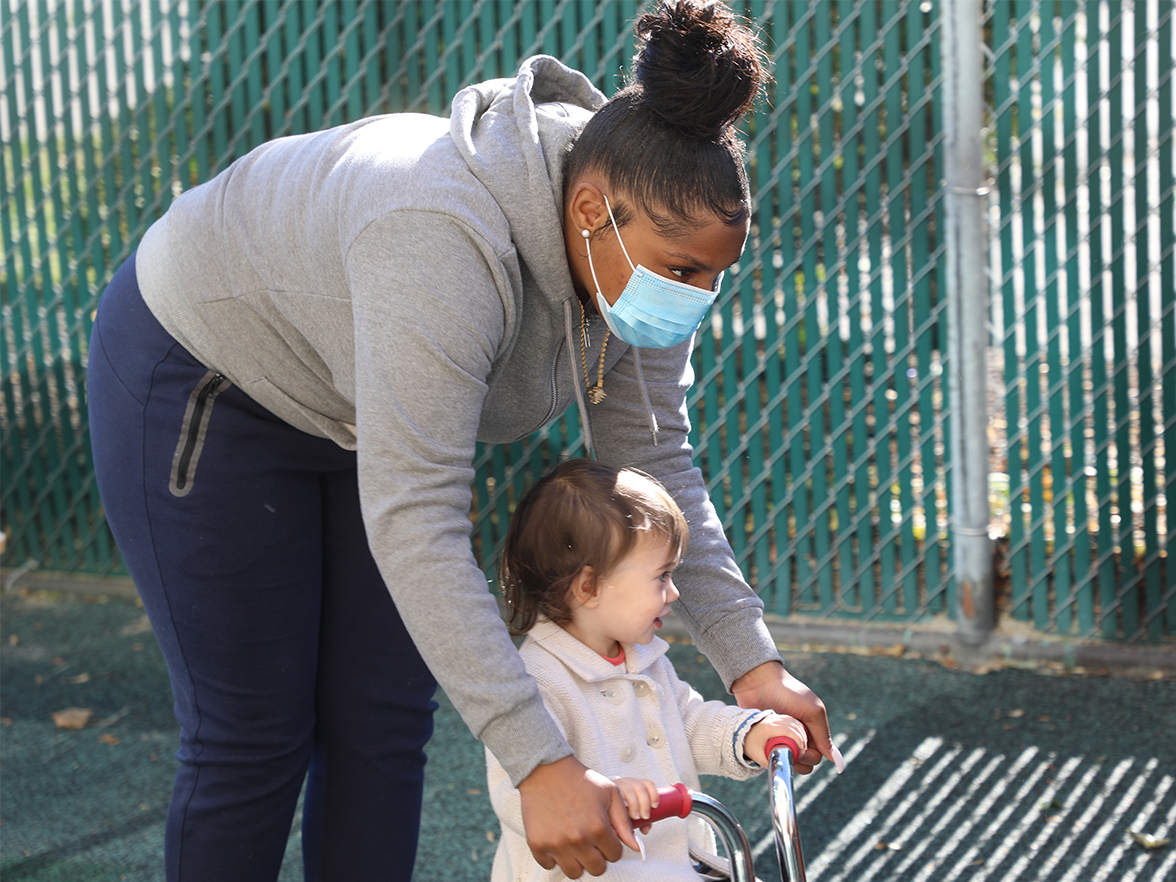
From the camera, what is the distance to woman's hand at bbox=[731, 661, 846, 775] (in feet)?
6.02

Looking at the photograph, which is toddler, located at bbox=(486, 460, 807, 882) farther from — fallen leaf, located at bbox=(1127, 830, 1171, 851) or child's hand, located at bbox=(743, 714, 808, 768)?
fallen leaf, located at bbox=(1127, 830, 1171, 851)

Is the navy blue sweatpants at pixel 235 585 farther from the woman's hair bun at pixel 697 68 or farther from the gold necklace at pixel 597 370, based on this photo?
the woman's hair bun at pixel 697 68

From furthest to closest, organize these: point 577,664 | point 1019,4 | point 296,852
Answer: point 1019,4, point 296,852, point 577,664

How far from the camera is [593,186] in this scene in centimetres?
165

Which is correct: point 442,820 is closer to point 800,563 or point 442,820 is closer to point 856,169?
point 800,563

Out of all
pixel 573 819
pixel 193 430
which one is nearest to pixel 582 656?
pixel 573 819

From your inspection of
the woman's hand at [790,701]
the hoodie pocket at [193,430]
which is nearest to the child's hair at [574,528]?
the woman's hand at [790,701]

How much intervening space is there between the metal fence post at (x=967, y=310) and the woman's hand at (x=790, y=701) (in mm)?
1952

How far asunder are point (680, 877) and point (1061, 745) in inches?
71.6

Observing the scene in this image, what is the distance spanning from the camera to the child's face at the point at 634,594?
1.87 meters

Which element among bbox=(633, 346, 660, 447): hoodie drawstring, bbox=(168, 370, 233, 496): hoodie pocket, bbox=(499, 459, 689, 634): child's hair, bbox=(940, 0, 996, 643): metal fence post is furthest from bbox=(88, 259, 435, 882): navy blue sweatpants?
bbox=(940, 0, 996, 643): metal fence post

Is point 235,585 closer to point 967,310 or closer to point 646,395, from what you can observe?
point 646,395

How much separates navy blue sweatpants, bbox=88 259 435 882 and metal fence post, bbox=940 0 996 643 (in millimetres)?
2176

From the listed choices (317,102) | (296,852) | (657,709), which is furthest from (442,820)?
(317,102)
